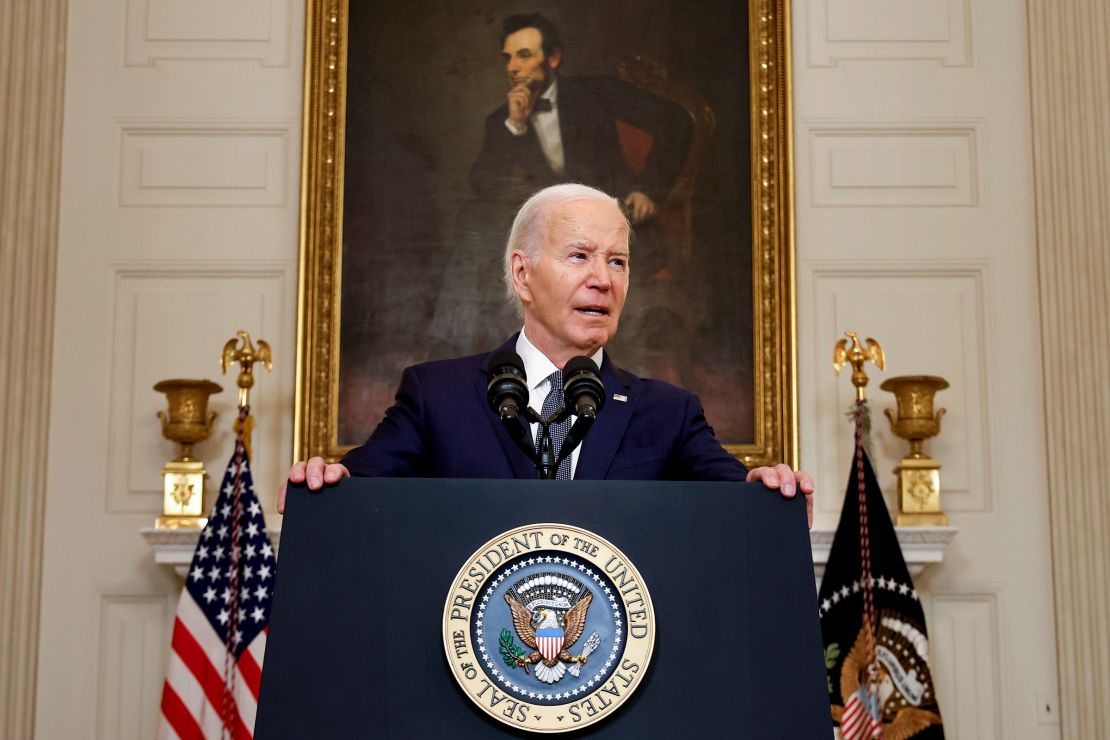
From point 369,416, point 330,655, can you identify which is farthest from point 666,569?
point 369,416

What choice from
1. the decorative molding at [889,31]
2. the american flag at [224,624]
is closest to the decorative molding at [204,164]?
the american flag at [224,624]

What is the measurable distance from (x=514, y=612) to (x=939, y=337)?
4.11 meters

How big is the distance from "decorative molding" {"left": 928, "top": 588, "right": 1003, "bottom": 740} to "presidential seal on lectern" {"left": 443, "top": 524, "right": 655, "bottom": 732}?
12.5ft

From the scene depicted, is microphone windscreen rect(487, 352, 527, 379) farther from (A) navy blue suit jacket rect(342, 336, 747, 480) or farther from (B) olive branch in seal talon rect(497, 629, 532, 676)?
(B) olive branch in seal talon rect(497, 629, 532, 676)

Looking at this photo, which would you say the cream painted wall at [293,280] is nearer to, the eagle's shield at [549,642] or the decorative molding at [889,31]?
the decorative molding at [889,31]

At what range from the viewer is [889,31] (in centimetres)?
589

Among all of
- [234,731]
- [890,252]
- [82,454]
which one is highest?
[890,252]

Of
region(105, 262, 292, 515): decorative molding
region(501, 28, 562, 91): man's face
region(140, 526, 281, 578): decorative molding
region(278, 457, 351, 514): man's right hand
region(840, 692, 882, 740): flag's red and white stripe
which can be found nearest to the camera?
region(278, 457, 351, 514): man's right hand

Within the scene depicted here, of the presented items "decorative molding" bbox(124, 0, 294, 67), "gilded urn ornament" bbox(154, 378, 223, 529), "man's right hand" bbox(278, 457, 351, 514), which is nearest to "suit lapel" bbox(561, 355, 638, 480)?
"man's right hand" bbox(278, 457, 351, 514)

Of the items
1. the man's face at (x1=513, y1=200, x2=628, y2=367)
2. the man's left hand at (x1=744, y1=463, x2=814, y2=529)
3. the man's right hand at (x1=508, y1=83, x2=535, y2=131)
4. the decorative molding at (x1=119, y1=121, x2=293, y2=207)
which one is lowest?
the man's left hand at (x1=744, y1=463, x2=814, y2=529)

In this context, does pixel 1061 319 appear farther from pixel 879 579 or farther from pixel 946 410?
pixel 879 579

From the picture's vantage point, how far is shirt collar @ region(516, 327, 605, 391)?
2.85 meters

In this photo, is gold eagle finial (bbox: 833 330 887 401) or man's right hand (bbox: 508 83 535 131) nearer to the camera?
gold eagle finial (bbox: 833 330 887 401)

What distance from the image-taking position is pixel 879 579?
4.94 metres
